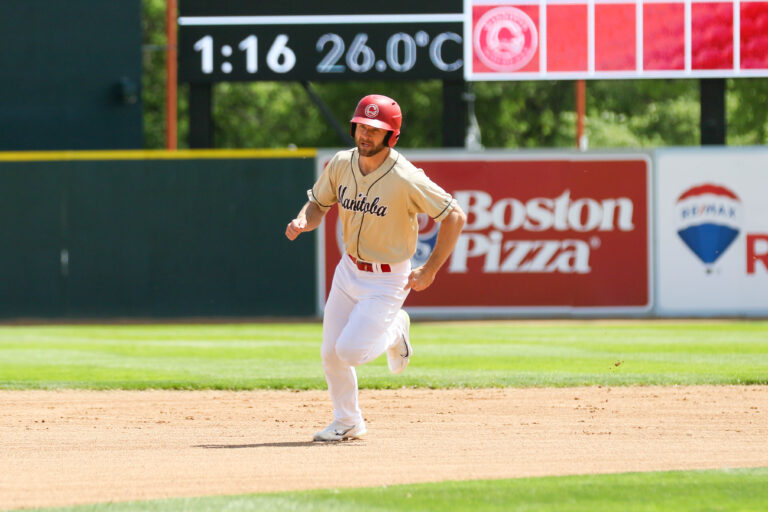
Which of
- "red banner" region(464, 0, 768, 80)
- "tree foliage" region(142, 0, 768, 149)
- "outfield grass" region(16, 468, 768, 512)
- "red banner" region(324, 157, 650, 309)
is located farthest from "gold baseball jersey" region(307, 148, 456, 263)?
"tree foliage" region(142, 0, 768, 149)

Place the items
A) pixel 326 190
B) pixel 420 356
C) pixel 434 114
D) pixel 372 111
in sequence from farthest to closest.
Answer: pixel 434 114 < pixel 420 356 < pixel 326 190 < pixel 372 111

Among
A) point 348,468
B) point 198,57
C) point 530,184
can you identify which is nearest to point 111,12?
point 198,57

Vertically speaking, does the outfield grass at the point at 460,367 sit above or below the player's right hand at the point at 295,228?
below

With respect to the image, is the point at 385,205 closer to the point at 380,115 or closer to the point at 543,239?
the point at 380,115

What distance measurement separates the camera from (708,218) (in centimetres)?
1973

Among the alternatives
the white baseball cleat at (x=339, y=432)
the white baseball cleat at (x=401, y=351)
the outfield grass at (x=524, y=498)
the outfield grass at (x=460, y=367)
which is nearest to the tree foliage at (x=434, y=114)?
the outfield grass at (x=460, y=367)

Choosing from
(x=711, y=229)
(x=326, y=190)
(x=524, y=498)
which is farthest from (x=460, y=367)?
(x=711, y=229)

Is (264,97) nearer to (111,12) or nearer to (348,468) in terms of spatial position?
(111,12)

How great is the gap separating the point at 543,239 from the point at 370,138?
13.2 m

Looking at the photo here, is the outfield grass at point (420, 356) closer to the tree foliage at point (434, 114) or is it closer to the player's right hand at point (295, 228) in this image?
the player's right hand at point (295, 228)

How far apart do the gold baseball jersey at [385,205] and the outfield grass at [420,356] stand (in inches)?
153

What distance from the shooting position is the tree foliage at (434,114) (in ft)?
130

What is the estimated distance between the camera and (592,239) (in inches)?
776

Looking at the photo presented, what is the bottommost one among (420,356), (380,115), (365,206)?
(420,356)
